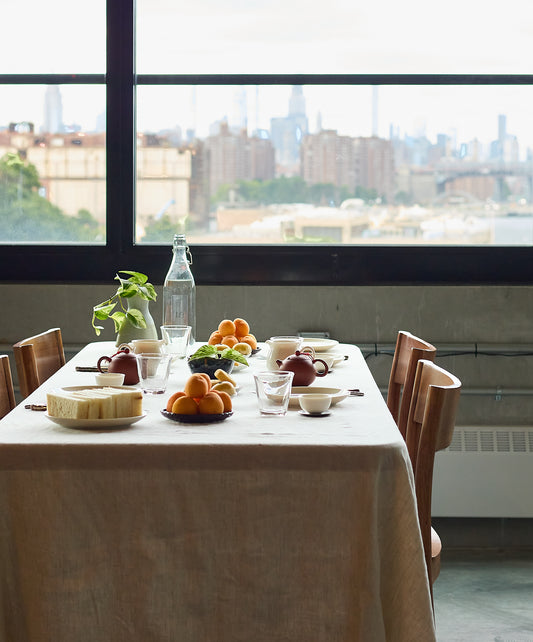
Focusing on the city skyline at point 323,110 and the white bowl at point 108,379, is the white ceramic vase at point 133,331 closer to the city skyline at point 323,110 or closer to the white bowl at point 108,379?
the white bowl at point 108,379

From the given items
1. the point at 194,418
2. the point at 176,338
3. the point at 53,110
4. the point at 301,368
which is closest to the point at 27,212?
the point at 53,110

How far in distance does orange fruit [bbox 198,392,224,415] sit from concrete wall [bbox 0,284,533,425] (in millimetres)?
1709

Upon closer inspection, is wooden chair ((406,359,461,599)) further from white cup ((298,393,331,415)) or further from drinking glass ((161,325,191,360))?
drinking glass ((161,325,191,360))

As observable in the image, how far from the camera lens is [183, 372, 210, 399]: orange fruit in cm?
173

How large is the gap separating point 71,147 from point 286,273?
0.99 metres

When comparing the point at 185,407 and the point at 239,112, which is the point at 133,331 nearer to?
the point at 185,407

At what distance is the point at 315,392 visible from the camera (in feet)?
6.51

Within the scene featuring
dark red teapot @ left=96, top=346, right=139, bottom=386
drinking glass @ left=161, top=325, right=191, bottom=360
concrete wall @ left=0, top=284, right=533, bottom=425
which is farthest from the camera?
concrete wall @ left=0, top=284, right=533, bottom=425

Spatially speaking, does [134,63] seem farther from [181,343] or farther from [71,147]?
[181,343]

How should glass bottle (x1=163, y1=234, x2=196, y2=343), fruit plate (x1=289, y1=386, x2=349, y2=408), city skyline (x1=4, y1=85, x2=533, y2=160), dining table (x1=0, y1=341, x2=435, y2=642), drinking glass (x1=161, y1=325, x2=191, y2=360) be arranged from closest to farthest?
dining table (x1=0, y1=341, x2=435, y2=642) → fruit plate (x1=289, y1=386, x2=349, y2=408) → drinking glass (x1=161, y1=325, x2=191, y2=360) → glass bottle (x1=163, y1=234, x2=196, y2=343) → city skyline (x1=4, y1=85, x2=533, y2=160)

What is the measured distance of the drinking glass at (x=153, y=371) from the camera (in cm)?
200

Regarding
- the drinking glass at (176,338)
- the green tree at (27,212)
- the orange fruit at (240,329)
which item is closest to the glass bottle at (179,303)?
the orange fruit at (240,329)

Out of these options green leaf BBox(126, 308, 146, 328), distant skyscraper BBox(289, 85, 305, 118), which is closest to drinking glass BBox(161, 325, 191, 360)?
green leaf BBox(126, 308, 146, 328)

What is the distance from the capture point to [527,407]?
344cm
